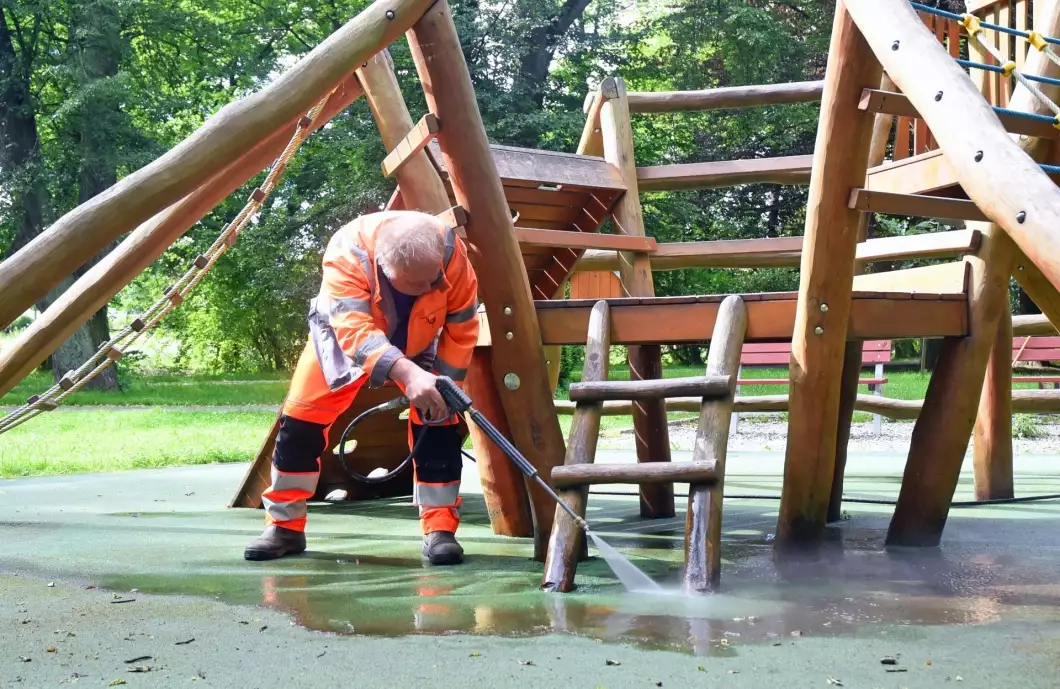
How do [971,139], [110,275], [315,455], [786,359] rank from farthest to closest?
[786,359]
[315,455]
[110,275]
[971,139]

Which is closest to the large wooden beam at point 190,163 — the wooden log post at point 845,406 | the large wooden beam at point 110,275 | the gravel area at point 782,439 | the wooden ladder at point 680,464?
the large wooden beam at point 110,275

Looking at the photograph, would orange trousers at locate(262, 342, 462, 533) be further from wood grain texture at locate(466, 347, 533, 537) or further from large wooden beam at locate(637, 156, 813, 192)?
large wooden beam at locate(637, 156, 813, 192)

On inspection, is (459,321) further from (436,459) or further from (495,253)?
(436,459)

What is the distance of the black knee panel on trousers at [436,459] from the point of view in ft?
13.4

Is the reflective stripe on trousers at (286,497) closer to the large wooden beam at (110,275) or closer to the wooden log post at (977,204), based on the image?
the large wooden beam at (110,275)

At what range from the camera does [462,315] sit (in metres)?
3.86

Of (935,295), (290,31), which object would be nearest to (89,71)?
(290,31)

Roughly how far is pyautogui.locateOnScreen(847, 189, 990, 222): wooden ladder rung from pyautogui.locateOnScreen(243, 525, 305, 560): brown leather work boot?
2291 mm

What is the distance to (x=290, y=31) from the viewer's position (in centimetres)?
2348

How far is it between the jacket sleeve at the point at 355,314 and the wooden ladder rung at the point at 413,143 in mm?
491

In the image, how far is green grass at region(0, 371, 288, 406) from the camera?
17469mm

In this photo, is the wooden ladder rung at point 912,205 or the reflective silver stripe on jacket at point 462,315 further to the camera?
the reflective silver stripe on jacket at point 462,315

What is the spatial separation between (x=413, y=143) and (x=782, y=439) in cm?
806

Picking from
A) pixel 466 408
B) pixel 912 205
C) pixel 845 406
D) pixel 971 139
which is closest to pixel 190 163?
pixel 466 408
